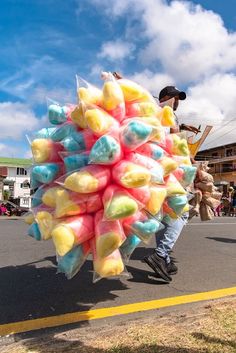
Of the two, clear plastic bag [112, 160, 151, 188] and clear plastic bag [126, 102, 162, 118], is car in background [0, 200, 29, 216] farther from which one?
clear plastic bag [112, 160, 151, 188]

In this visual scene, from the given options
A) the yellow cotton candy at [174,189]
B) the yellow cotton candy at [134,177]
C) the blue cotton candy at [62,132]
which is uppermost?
the blue cotton candy at [62,132]

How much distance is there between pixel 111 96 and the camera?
254 centimetres

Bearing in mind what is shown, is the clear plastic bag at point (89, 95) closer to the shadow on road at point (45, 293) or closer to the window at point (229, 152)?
the shadow on road at point (45, 293)

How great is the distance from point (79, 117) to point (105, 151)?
1.27 feet

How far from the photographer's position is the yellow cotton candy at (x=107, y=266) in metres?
2.41

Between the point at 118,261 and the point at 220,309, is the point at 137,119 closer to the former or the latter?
the point at 118,261

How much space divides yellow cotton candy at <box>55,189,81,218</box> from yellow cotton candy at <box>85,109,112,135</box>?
0.43m

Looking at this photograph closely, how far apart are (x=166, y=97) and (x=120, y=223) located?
2242 millimetres

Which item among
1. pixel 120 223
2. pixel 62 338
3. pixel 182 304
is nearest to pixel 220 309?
pixel 182 304

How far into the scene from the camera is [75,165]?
2605 mm

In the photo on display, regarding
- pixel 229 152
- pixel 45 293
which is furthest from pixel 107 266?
pixel 229 152

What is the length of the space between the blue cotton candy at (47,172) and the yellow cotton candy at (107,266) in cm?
66

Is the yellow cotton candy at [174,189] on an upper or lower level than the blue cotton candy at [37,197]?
upper

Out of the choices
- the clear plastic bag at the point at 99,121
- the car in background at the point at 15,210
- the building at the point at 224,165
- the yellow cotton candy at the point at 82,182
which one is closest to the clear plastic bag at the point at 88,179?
the yellow cotton candy at the point at 82,182
